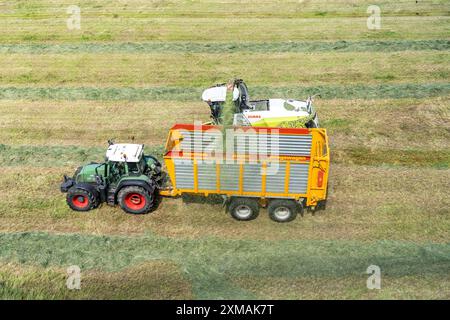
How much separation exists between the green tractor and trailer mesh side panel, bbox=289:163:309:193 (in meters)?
3.65

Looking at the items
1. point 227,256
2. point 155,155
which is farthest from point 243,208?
point 155,155

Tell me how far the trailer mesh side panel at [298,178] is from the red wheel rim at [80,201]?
219 inches

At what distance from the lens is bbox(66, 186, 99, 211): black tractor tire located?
41.1 ft

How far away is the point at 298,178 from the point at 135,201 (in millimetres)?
4417

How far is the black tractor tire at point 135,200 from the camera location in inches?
483

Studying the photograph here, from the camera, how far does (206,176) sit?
12.1 metres

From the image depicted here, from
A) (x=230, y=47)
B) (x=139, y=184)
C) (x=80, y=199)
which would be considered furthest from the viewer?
(x=230, y=47)

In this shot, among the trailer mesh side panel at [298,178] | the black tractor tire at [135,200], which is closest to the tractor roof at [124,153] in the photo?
the black tractor tire at [135,200]

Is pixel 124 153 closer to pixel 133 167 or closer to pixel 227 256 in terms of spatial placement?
pixel 133 167

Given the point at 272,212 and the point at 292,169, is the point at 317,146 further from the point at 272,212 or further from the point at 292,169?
the point at 272,212

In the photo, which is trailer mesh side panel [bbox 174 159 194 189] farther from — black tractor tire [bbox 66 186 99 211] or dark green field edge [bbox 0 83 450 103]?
dark green field edge [bbox 0 83 450 103]

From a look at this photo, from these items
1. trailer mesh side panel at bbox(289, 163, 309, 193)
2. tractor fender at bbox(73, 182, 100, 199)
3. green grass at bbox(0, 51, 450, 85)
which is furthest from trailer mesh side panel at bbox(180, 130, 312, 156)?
green grass at bbox(0, 51, 450, 85)

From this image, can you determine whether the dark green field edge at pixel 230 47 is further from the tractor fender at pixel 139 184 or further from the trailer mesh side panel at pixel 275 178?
the trailer mesh side panel at pixel 275 178

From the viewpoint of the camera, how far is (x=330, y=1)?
109ft
